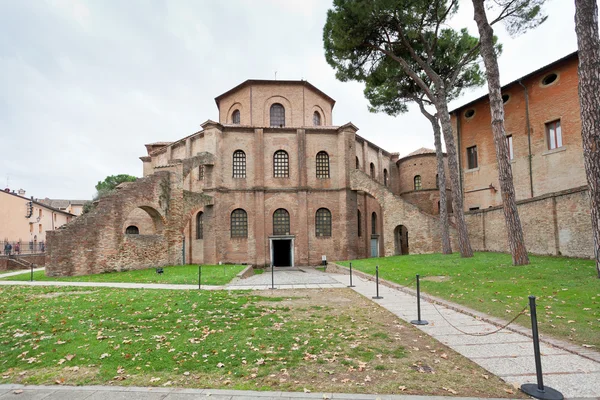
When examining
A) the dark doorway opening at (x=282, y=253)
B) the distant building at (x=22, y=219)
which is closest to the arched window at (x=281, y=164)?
the dark doorway opening at (x=282, y=253)

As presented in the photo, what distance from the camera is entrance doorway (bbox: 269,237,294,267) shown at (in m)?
26.7

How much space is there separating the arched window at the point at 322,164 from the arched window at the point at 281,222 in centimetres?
436

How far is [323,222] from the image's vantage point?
89.5 feet

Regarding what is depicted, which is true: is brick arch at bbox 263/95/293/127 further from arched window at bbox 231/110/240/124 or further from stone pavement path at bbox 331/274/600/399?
stone pavement path at bbox 331/274/600/399

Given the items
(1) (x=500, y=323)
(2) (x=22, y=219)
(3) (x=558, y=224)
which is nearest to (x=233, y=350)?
(1) (x=500, y=323)

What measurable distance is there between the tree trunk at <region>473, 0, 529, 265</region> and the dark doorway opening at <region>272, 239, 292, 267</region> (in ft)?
54.4

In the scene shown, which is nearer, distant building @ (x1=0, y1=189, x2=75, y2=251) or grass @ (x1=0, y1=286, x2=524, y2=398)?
grass @ (x1=0, y1=286, x2=524, y2=398)

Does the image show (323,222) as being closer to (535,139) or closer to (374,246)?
(374,246)

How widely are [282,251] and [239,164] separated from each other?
8044mm

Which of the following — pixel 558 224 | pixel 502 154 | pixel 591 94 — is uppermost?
pixel 591 94

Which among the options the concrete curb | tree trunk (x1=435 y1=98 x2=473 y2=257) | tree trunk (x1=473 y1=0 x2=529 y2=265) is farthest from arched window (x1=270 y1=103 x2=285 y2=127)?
the concrete curb

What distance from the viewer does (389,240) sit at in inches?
1024

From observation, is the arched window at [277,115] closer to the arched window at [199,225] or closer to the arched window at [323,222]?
the arched window at [323,222]

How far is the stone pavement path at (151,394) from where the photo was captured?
145 inches
